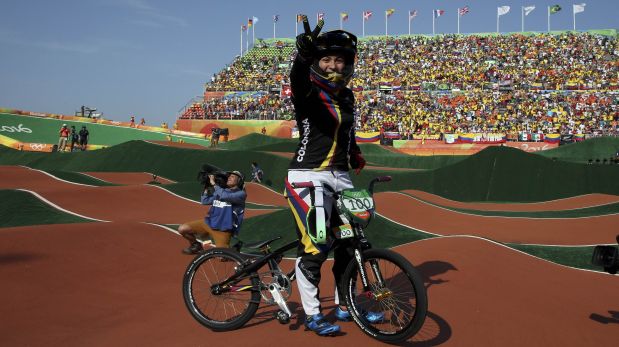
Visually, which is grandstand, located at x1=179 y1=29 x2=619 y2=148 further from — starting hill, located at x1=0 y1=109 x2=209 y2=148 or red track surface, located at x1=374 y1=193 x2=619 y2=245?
red track surface, located at x1=374 y1=193 x2=619 y2=245

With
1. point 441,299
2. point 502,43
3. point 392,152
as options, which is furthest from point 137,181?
point 502,43

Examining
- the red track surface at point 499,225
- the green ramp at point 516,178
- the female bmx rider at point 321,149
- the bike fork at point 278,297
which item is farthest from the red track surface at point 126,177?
the female bmx rider at point 321,149

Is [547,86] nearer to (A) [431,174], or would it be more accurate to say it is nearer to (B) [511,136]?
(B) [511,136]

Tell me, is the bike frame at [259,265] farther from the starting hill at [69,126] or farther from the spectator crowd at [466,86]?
the starting hill at [69,126]

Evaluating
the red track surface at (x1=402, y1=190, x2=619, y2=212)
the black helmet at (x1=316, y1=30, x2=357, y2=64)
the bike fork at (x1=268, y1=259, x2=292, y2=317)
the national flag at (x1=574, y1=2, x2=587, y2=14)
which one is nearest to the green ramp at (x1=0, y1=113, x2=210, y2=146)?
the red track surface at (x1=402, y1=190, x2=619, y2=212)

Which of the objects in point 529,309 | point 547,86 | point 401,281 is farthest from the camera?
point 547,86

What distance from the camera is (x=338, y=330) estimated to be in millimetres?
4078

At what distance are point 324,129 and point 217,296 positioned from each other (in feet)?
6.03

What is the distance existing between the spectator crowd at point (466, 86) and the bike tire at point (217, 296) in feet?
106

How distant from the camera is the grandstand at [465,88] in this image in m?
36.5

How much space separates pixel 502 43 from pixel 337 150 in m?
53.4

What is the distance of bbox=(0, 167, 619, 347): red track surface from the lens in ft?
14.3

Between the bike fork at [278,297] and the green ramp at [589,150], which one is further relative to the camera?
the green ramp at [589,150]

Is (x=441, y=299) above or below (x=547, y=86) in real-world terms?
below
